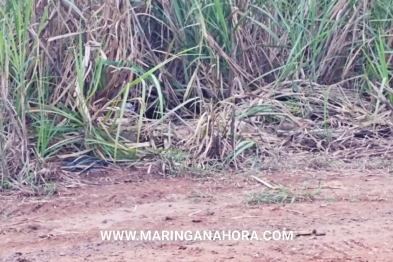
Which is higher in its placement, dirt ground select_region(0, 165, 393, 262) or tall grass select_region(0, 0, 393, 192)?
tall grass select_region(0, 0, 393, 192)

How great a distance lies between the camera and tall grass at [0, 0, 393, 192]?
4254mm

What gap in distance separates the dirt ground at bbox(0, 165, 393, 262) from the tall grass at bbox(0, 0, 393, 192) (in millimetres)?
296

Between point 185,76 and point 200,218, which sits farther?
point 185,76

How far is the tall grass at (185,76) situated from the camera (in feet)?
14.0

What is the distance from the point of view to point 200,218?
136 inches

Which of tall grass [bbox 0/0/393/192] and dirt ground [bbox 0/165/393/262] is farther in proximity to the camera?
tall grass [bbox 0/0/393/192]

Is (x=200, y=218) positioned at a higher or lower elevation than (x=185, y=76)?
lower

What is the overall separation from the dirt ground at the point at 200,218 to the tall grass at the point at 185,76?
0.30 m

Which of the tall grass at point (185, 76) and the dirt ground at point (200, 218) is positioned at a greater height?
the tall grass at point (185, 76)

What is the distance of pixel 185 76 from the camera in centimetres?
500

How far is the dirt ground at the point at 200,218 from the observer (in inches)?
120

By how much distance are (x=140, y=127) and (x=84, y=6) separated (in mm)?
867

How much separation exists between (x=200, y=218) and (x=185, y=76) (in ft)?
5.58

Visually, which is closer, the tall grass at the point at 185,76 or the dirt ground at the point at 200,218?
the dirt ground at the point at 200,218
